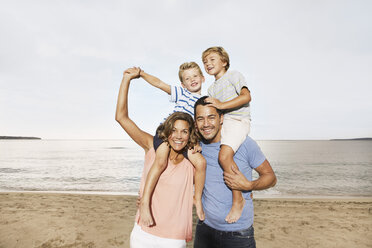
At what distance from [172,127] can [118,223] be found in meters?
6.94

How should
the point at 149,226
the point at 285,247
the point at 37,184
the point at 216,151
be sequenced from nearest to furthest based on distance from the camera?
1. the point at 149,226
2. the point at 216,151
3. the point at 285,247
4. the point at 37,184

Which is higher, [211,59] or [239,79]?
[211,59]

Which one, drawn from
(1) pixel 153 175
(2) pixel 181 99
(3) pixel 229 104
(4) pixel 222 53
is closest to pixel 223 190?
(1) pixel 153 175

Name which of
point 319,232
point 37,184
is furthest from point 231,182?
point 37,184

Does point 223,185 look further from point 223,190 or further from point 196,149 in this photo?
point 196,149

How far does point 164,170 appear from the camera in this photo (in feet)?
7.59

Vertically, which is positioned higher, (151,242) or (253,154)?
(253,154)

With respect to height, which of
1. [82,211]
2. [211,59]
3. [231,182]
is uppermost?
[211,59]

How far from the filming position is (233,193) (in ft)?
7.81

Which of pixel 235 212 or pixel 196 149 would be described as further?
pixel 196 149

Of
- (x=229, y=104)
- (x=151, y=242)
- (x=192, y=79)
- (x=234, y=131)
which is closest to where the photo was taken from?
(x=151, y=242)

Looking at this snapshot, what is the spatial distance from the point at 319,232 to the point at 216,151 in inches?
277

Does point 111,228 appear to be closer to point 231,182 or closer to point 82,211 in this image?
point 82,211

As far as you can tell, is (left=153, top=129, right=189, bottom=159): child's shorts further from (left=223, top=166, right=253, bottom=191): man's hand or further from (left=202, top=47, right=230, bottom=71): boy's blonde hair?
(left=202, top=47, right=230, bottom=71): boy's blonde hair
